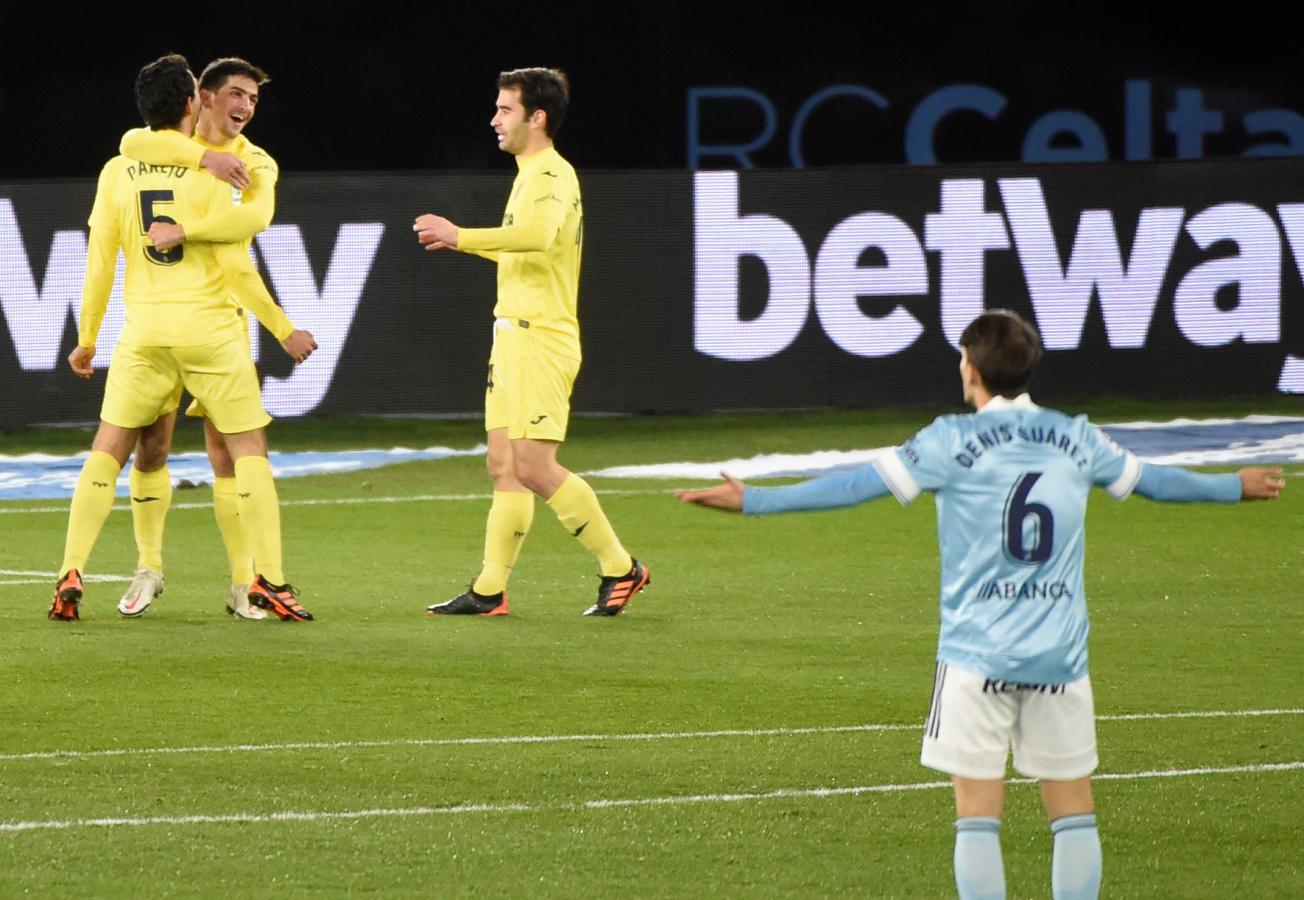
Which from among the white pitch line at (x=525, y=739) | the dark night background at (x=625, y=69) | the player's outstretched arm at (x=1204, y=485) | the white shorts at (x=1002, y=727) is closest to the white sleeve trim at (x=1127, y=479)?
the player's outstretched arm at (x=1204, y=485)

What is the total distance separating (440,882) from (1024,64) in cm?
1995

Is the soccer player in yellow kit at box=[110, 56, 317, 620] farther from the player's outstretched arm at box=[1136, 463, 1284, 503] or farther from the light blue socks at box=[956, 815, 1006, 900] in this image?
the light blue socks at box=[956, 815, 1006, 900]

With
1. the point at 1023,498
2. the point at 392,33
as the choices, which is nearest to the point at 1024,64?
the point at 392,33

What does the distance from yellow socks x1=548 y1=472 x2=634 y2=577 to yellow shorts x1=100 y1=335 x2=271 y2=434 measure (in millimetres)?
1206

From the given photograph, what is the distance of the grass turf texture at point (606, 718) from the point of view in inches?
223

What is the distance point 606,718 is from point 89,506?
9.31ft

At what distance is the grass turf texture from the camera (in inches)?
223

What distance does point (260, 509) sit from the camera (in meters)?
9.27

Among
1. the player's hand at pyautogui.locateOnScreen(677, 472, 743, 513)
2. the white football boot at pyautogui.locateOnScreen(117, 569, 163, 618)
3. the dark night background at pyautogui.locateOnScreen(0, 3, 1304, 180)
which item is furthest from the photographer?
the dark night background at pyautogui.locateOnScreen(0, 3, 1304, 180)

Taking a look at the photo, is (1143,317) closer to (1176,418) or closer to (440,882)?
(1176,418)

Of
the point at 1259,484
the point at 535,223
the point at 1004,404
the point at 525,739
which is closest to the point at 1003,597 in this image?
the point at 1004,404

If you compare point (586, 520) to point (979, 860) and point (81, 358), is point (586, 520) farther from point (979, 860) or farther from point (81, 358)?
point (979, 860)

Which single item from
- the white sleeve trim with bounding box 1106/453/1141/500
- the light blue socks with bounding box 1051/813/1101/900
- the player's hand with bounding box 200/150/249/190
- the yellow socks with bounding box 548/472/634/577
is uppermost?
the player's hand with bounding box 200/150/249/190

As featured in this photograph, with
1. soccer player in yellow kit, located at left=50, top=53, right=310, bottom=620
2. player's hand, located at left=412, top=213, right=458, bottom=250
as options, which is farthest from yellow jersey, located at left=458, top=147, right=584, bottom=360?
soccer player in yellow kit, located at left=50, top=53, right=310, bottom=620
